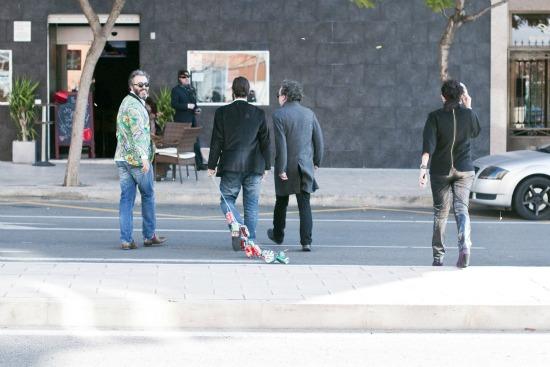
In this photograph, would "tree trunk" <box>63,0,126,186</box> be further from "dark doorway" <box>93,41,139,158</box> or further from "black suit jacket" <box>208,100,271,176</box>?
"black suit jacket" <box>208,100,271,176</box>

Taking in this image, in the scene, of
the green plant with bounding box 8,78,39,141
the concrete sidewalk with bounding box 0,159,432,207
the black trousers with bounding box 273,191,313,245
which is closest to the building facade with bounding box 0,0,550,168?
the green plant with bounding box 8,78,39,141

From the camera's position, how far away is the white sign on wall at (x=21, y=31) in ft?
83.1

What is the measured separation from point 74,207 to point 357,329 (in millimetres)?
10041

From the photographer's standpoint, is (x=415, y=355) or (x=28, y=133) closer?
(x=415, y=355)

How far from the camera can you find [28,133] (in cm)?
2516

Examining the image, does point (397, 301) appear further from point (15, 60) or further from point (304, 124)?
point (15, 60)

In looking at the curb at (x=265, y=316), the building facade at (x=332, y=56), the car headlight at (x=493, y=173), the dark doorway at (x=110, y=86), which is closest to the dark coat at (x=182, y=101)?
the building facade at (x=332, y=56)

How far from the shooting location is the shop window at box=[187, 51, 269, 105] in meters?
25.4

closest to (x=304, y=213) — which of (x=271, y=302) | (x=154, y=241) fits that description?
(x=154, y=241)

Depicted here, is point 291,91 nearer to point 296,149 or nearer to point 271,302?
point 296,149

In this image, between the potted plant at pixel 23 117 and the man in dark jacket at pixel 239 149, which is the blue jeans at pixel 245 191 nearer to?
the man in dark jacket at pixel 239 149

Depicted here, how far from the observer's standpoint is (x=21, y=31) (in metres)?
25.4

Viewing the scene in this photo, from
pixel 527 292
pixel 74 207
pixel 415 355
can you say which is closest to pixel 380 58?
pixel 74 207

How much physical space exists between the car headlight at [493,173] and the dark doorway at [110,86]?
32.5 feet
